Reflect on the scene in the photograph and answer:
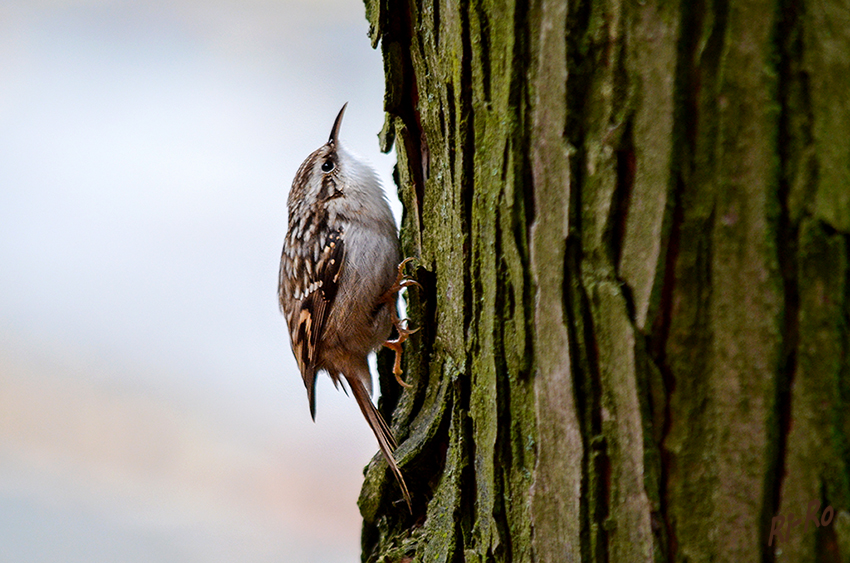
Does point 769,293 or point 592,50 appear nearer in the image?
point 769,293

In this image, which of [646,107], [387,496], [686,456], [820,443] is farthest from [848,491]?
[387,496]

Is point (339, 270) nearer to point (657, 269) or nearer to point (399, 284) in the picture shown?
point (399, 284)

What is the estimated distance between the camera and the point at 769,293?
0.85 meters

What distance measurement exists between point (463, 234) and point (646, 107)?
0.45 meters

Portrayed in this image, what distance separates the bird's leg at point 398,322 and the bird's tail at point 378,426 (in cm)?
15

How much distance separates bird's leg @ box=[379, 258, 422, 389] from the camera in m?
1.92

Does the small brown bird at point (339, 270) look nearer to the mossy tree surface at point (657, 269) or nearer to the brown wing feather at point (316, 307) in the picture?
the brown wing feather at point (316, 307)

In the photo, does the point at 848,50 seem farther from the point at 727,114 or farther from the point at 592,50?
the point at 592,50

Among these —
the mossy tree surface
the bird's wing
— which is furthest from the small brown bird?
→ the mossy tree surface

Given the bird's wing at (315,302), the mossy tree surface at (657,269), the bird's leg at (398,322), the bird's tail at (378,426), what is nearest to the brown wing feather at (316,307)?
the bird's wing at (315,302)

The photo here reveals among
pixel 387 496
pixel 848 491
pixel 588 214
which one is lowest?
pixel 848 491

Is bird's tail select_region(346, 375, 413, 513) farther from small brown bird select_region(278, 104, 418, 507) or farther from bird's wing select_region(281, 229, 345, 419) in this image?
bird's wing select_region(281, 229, 345, 419)

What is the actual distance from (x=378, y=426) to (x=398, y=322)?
314 millimetres

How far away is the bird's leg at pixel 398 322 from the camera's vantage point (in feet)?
6.30
